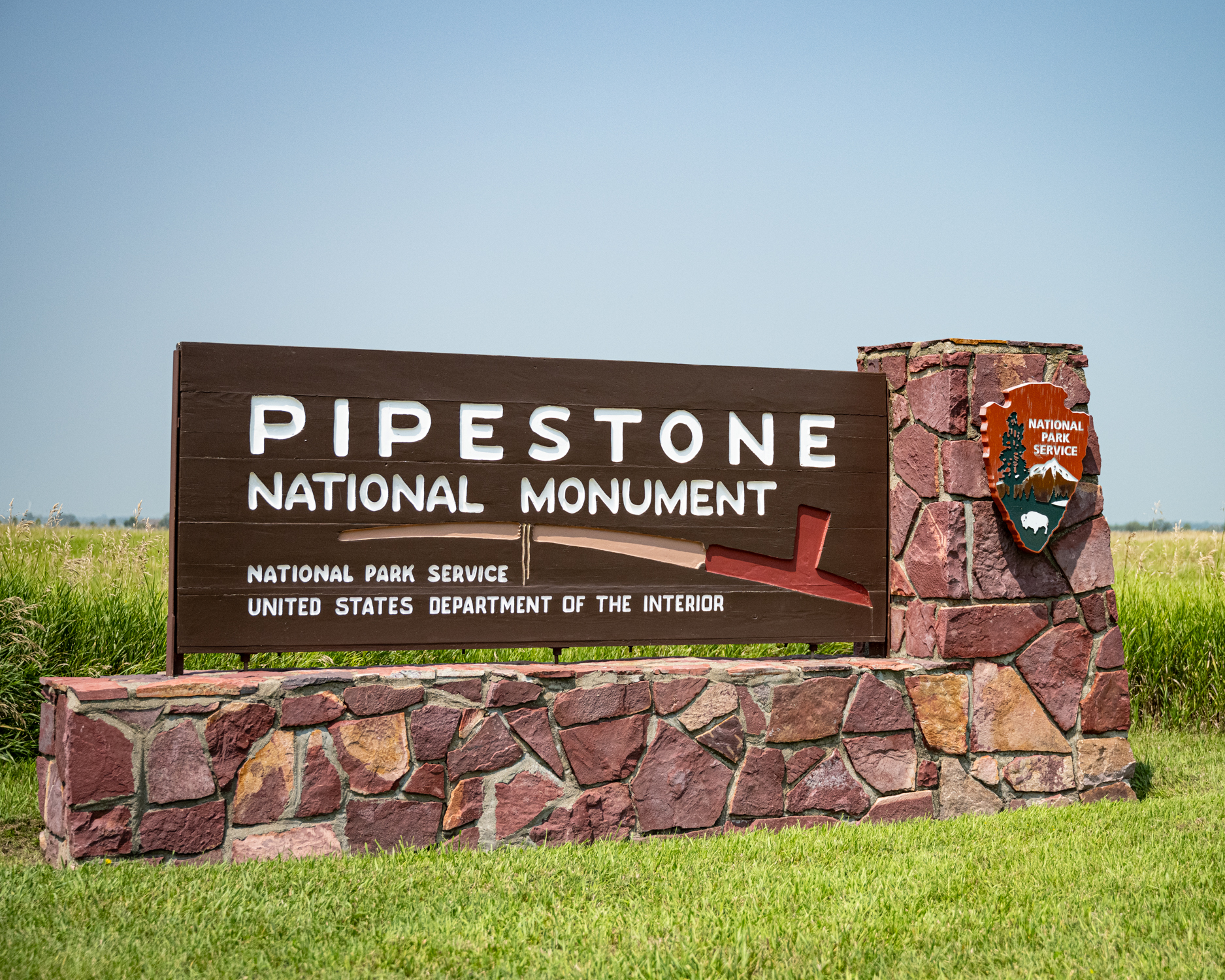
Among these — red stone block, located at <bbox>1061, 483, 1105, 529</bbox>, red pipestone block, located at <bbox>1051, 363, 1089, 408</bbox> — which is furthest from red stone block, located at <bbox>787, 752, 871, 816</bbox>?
red pipestone block, located at <bbox>1051, 363, 1089, 408</bbox>

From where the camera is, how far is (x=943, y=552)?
18.4 ft

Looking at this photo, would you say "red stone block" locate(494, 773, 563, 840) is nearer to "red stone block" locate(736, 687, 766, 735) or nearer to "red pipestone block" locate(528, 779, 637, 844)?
"red pipestone block" locate(528, 779, 637, 844)

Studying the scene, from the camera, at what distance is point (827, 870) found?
4539 mm

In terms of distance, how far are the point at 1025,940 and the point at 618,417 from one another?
296 centimetres

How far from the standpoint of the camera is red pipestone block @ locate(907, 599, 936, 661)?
5668mm

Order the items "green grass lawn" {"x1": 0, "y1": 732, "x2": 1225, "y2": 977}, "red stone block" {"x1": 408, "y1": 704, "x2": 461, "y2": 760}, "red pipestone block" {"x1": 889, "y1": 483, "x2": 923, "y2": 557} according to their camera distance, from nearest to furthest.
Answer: "green grass lawn" {"x1": 0, "y1": 732, "x2": 1225, "y2": 977} < "red stone block" {"x1": 408, "y1": 704, "x2": 461, "y2": 760} < "red pipestone block" {"x1": 889, "y1": 483, "x2": 923, "y2": 557}

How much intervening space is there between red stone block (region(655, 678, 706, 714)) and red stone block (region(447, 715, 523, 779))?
2.34 feet

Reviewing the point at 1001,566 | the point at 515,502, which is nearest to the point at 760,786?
the point at 1001,566

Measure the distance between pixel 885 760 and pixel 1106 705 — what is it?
4.53ft

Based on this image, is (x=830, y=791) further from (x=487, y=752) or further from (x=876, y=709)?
(x=487, y=752)

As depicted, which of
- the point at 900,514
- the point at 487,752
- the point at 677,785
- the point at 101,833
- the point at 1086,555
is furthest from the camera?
the point at 1086,555

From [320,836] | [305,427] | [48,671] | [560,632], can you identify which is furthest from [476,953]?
[48,671]

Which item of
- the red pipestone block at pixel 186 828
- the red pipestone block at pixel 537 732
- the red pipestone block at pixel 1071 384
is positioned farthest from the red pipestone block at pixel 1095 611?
the red pipestone block at pixel 186 828

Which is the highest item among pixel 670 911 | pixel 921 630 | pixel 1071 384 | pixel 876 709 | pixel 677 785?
pixel 1071 384
